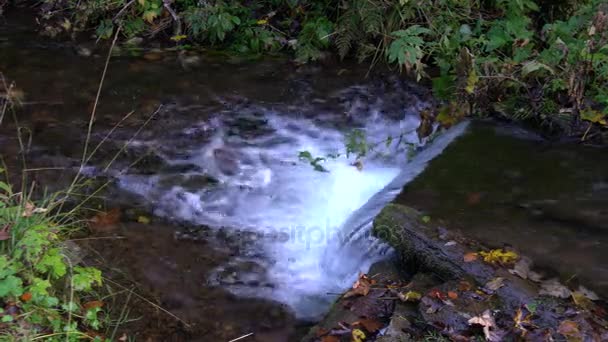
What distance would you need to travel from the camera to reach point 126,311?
3713 mm

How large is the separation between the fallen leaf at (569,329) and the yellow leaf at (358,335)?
100 cm

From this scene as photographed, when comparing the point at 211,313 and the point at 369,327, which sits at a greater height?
the point at 369,327

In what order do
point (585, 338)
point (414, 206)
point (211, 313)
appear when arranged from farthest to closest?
point (414, 206)
point (211, 313)
point (585, 338)

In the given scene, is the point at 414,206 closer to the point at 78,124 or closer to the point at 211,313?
the point at 211,313

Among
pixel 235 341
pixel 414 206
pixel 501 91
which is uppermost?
pixel 501 91

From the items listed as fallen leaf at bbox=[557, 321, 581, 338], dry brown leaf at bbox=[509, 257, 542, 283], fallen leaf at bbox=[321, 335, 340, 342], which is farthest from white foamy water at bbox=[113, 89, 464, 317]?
fallen leaf at bbox=[557, 321, 581, 338]

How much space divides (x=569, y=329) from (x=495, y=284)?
459mm

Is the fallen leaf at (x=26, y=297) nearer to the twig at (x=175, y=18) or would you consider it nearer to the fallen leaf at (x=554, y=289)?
the fallen leaf at (x=554, y=289)

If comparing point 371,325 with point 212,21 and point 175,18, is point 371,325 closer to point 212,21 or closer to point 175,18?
point 212,21

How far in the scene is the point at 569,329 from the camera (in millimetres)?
3033

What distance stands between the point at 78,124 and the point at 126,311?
2775 mm

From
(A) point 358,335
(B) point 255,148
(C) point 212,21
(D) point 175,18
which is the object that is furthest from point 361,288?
(D) point 175,18

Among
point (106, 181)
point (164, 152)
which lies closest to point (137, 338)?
point (106, 181)

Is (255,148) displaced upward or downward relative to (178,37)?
downward
